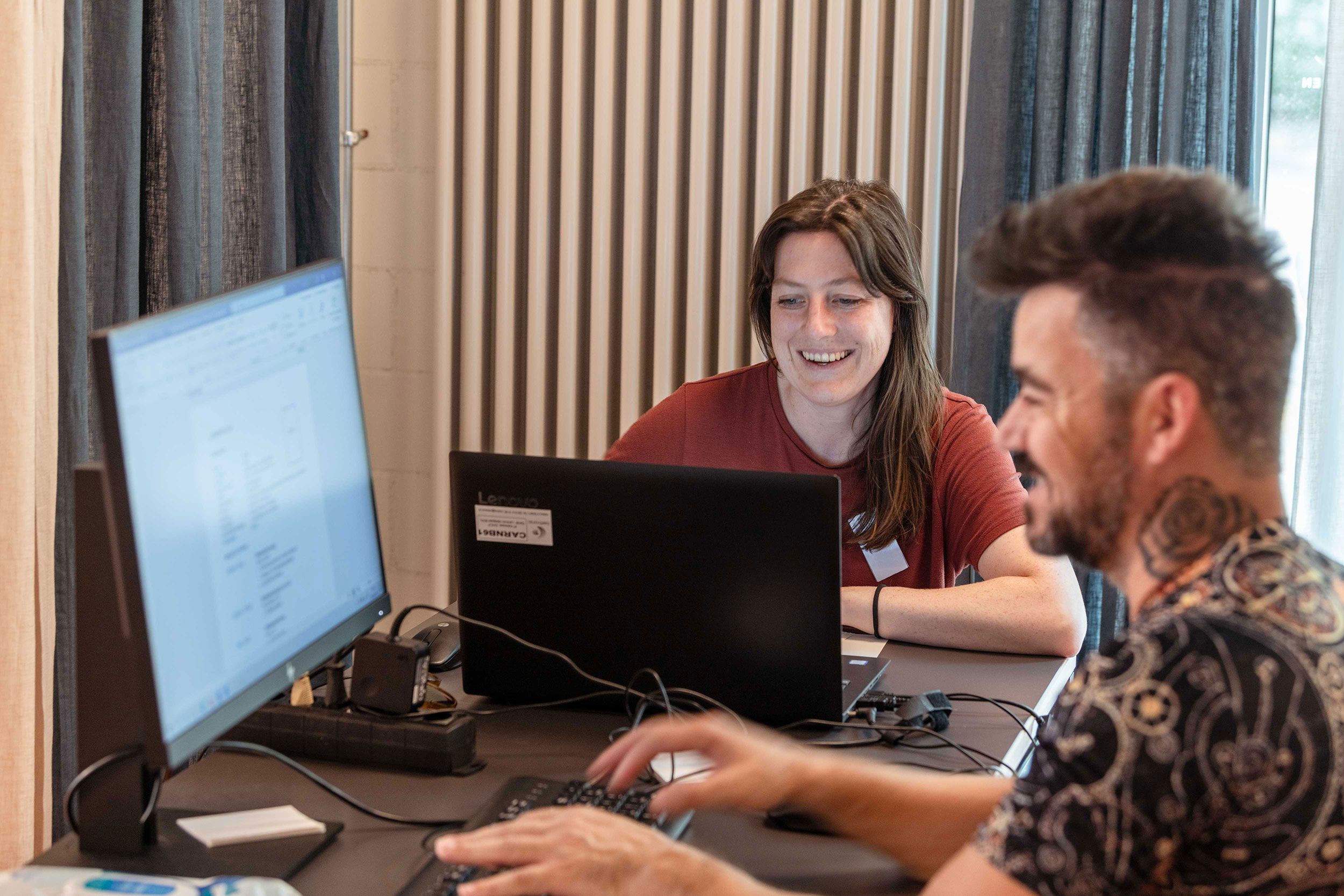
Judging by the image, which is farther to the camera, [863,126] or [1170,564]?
[863,126]

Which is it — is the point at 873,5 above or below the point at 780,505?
above

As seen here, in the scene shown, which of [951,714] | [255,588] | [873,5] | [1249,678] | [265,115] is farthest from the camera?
[873,5]

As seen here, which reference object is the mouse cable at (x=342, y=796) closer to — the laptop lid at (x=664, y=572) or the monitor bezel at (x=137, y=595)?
the monitor bezel at (x=137, y=595)

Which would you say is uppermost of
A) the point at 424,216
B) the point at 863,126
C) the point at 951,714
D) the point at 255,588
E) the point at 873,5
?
the point at 873,5

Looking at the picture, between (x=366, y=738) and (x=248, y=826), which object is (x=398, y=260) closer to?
(x=366, y=738)

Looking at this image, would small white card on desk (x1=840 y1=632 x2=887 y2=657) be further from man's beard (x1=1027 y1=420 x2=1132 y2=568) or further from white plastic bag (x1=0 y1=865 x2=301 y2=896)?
white plastic bag (x1=0 y1=865 x2=301 y2=896)

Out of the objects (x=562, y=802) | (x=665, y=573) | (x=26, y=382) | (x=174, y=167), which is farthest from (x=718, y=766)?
(x=174, y=167)

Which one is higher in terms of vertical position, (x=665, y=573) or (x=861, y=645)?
(x=665, y=573)

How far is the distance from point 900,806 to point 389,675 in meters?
0.50

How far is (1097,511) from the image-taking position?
2.92 ft

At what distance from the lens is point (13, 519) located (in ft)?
6.25

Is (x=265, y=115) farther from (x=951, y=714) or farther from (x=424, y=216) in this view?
(x=951, y=714)

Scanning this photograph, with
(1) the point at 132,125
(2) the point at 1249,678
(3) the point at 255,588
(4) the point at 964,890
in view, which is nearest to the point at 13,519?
(1) the point at 132,125

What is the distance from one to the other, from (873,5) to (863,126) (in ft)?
0.79
